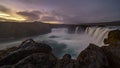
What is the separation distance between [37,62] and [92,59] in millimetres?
2325

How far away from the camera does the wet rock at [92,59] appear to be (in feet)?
18.5

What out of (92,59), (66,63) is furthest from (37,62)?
(92,59)

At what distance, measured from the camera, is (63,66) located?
617 centimetres

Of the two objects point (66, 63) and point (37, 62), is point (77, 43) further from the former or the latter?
point (37, 62)

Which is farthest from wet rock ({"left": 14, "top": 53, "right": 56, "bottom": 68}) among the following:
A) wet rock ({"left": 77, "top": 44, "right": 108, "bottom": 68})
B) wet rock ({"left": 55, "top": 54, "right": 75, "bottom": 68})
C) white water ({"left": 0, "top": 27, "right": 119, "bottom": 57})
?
white water ({"left": 0, "top": 27, "right": 119, "bottom": 57})

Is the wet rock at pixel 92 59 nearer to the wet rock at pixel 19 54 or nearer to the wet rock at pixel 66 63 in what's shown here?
the wet rock at pixel 66 63

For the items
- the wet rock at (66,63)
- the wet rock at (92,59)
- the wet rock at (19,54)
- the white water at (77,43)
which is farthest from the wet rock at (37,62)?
the white water at (77,43)

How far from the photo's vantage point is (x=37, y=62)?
634 centimetres

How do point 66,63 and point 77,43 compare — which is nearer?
point 66,63

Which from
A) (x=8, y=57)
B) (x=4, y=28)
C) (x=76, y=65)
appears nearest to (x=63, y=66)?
(x=76, y=65)

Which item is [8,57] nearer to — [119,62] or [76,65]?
[76,65]

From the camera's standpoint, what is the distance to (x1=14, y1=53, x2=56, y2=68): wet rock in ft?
20.3

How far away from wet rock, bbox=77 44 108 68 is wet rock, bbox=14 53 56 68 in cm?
132

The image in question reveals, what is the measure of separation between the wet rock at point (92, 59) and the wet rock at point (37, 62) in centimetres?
132
